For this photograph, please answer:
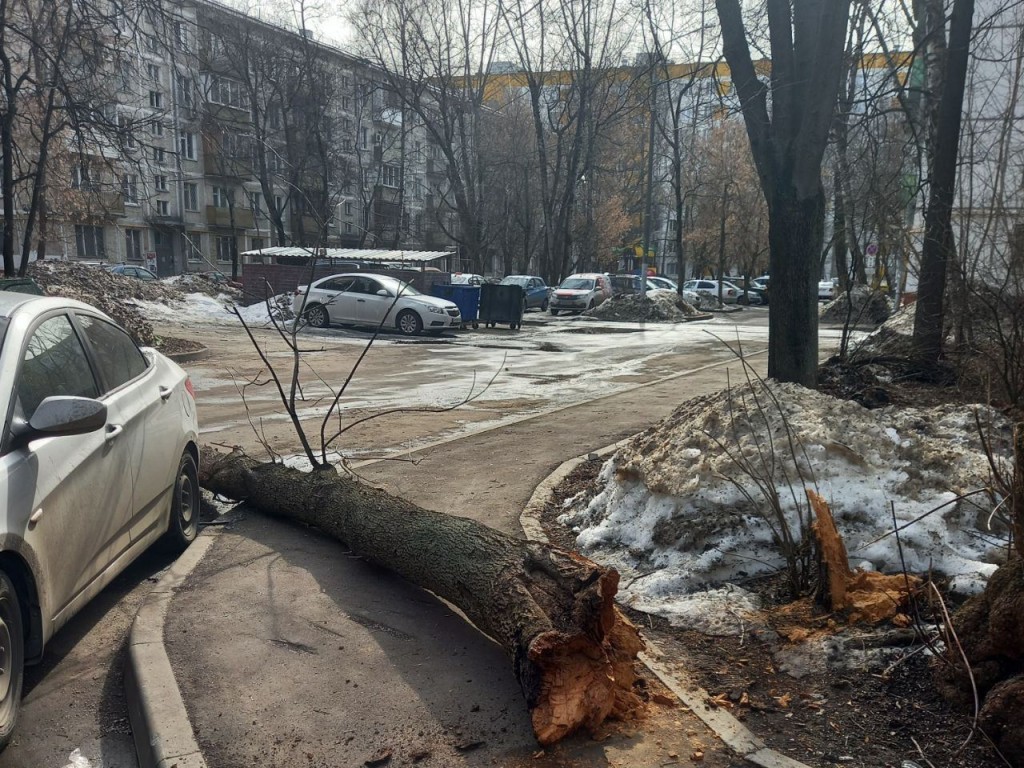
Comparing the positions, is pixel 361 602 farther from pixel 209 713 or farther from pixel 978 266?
pixel 978 266

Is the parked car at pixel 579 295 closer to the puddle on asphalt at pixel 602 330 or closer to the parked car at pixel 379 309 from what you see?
the puddle on asphalt at pixel 602 330

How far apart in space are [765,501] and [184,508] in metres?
3.54

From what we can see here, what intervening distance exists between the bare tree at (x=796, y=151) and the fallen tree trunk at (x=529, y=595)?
167 inches

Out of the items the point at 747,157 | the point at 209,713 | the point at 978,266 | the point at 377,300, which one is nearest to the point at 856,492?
the point at 209,713

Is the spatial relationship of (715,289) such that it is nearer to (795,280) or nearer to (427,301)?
(427,301)

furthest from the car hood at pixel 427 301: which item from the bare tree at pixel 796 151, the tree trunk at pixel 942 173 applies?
the bare tree at pixel 796 151

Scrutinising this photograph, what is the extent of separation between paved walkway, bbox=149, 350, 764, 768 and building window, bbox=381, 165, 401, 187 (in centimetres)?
5137

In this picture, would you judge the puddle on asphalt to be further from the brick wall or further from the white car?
the white car

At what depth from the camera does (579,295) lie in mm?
36219

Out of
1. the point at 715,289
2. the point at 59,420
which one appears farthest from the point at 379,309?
the point at 715,289

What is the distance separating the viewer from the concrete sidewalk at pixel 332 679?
3.16 m

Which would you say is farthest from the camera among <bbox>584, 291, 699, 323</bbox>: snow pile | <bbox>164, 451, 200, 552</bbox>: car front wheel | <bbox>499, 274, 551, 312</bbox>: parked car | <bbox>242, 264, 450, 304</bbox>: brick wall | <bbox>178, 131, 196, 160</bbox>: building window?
<bbox>178, 131, 196, 160</bbox>: building window

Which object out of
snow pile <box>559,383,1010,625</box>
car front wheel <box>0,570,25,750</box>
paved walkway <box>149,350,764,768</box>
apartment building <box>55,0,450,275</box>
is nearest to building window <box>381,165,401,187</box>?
apartment building <box>55,0,450,275</box>

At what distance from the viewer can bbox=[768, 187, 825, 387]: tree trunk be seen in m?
7.61
